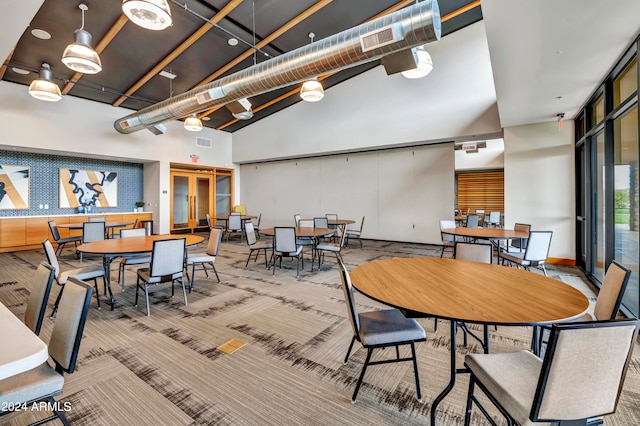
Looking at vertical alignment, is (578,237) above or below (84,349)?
above

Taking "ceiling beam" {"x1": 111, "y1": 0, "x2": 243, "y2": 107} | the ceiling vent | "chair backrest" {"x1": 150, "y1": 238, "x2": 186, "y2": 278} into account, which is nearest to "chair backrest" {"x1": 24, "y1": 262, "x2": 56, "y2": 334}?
"chair backrest" {"x1": 150, "y1": 238, "x2": 186, "y2": 278}

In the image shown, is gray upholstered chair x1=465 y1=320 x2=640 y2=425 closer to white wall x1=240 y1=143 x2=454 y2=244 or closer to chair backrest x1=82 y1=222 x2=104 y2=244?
white wall x1=240 y1=143 x2=454 y2=244

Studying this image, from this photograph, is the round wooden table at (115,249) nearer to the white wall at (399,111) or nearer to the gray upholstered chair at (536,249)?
the gray upholstered chair at (536,249)

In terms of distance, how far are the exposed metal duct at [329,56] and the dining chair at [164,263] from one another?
126 inches

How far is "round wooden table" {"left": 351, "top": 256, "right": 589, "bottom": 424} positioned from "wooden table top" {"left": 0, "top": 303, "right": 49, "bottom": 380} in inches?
58.6

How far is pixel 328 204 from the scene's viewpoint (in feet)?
32.8

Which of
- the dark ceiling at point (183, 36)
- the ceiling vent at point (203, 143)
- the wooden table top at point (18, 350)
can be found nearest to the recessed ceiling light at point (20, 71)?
the dark ceiling at point (183, 36)

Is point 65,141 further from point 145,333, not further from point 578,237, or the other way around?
point 578,237

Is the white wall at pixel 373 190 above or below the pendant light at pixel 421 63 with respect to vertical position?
below

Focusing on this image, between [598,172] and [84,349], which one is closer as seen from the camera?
[84,349]

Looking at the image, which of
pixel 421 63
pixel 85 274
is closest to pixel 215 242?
pixel 85 274

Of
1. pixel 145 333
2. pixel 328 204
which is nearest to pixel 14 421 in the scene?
pixel 145 333

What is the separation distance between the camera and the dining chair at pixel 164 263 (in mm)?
3314

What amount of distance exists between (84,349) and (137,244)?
150 cm
